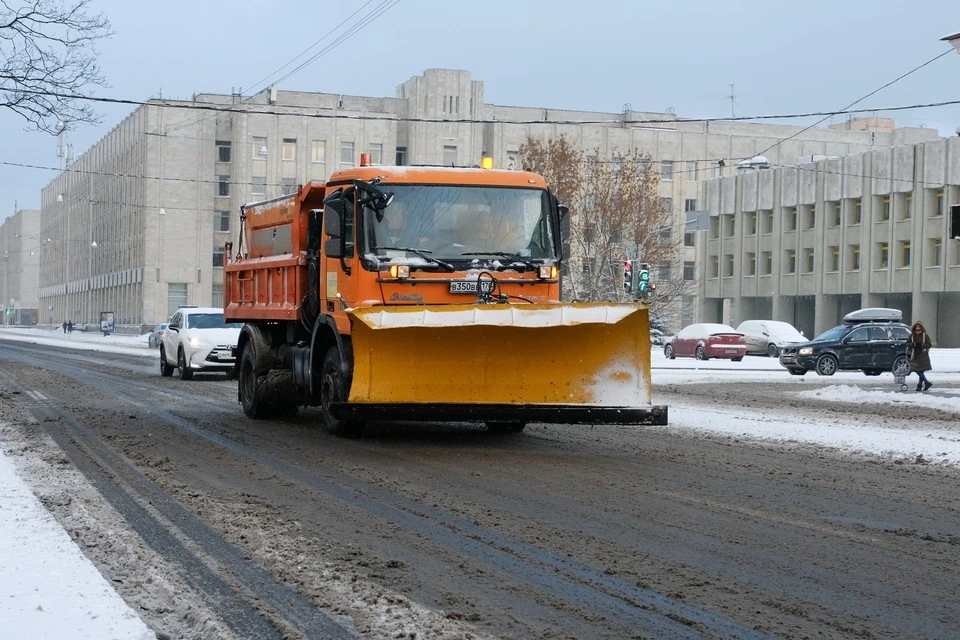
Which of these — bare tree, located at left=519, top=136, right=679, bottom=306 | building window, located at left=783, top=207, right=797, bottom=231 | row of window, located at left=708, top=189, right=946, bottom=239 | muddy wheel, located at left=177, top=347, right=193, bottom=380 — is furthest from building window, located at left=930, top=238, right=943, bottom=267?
muddy wheel, located at left=177, top=347, right=193, bottom=380

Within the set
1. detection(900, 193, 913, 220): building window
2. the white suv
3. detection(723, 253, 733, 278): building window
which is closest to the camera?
the white suv

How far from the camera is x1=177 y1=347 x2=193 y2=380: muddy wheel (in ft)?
91.1

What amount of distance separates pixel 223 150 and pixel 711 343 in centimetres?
5029

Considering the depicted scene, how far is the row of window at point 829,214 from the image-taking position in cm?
6412

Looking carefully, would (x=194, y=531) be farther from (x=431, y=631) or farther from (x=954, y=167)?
(x=954, y=167)

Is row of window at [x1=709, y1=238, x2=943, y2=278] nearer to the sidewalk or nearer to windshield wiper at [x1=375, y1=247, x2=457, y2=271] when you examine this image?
windshield wiper at [x1=375, y1=247, x2=457, y2=271]

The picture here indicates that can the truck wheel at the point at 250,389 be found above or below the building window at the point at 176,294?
below

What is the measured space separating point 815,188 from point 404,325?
6213 centimetres

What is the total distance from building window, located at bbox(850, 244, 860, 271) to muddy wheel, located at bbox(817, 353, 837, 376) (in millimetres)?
34236

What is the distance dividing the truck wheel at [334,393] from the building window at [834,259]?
195 ft

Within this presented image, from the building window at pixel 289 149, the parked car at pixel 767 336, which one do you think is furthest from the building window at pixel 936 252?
the building window at pixel 289 149

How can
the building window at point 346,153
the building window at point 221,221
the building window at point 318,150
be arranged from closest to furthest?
1. the building window at point 318,150
2. the building window at point 346,153
3. the building window at point 221,221

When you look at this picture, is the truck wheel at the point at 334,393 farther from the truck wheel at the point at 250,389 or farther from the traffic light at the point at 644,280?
the traffic light at the point at 644,280

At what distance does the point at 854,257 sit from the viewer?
226 ft
